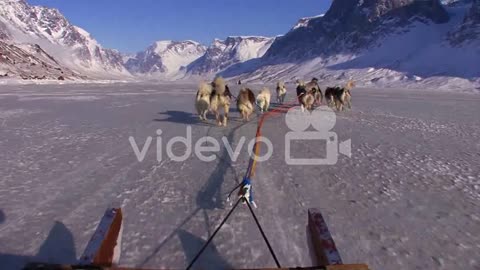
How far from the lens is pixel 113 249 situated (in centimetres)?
213

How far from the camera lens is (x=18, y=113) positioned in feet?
35.2

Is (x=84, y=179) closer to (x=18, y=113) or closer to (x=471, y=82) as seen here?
(x=18, y=113)

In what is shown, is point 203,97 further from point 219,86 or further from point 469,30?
point 469,30

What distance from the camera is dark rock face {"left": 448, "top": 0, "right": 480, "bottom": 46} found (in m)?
91.8

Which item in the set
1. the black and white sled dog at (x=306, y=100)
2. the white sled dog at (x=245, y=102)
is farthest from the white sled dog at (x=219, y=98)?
the black and white sled dog at (x=306, y=100)

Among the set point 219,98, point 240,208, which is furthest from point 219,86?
point 240,208

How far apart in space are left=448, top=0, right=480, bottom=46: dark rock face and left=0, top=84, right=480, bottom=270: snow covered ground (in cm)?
9902

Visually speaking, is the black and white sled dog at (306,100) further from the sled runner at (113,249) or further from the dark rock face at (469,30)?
the dark rock face at (469,30)

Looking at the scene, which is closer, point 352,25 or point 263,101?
point 263,101

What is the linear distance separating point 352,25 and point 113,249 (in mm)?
155415

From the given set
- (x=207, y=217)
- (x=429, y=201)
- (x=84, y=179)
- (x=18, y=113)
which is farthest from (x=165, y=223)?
(x=18, y=113)

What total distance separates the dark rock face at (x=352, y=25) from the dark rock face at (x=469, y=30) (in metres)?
19.4

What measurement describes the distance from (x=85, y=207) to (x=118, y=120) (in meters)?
6.17

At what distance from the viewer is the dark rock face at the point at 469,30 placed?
91800 mm
